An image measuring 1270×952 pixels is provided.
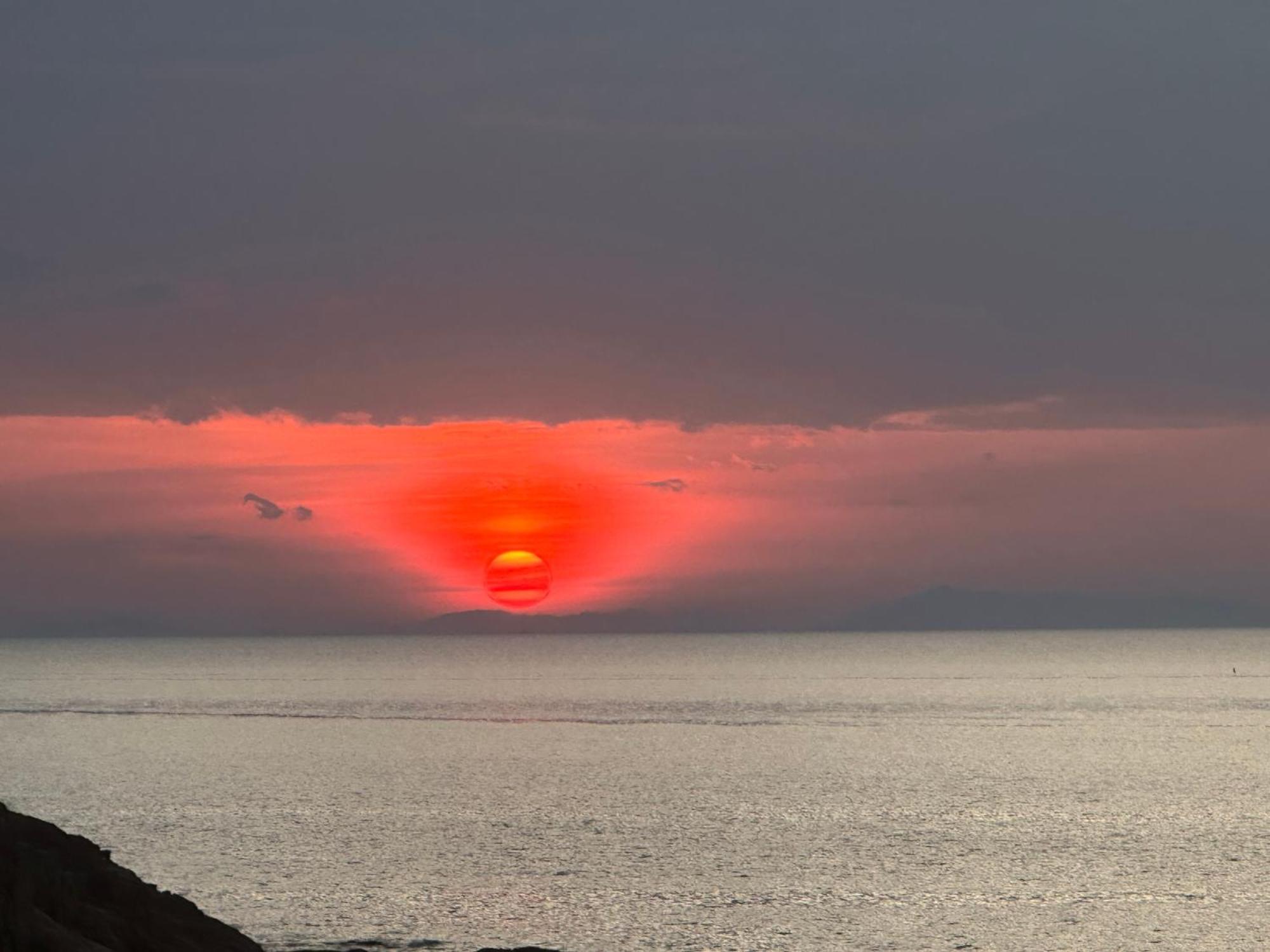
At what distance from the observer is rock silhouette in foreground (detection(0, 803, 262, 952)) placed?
2192 cm

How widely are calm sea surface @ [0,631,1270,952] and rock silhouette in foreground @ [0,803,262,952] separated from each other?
6156 mm

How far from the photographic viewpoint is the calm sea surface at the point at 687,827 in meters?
36.6

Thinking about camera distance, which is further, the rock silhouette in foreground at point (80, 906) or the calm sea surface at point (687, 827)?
the calm sea surface at point (687, 827)

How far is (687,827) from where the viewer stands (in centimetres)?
5622

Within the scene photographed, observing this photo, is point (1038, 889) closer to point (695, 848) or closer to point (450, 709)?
point (695, 848)

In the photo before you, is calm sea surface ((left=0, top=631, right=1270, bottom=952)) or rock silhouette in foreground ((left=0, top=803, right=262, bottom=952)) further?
calm sea surface ((left=0, top=631, right=1270, bottom=952))

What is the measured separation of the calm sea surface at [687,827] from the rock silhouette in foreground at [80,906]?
6156mm

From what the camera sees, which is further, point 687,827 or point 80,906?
point 687,827

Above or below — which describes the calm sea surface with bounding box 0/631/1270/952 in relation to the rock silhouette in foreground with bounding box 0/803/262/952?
below

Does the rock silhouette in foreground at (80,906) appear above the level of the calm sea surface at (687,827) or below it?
above

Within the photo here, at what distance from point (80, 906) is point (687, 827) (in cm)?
3415

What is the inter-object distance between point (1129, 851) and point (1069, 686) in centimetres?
15730

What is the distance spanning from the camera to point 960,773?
78.9m

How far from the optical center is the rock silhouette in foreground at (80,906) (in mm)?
21922
